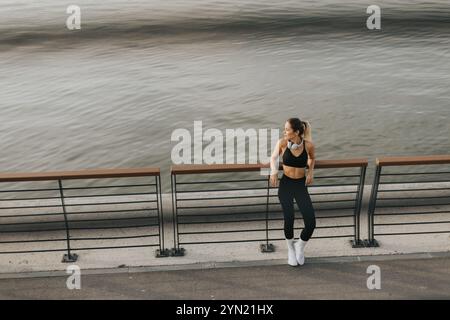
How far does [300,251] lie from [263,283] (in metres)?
0.61

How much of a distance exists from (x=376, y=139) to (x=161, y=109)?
517 centimetres

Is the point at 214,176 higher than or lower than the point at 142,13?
lower

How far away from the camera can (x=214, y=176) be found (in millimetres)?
11992

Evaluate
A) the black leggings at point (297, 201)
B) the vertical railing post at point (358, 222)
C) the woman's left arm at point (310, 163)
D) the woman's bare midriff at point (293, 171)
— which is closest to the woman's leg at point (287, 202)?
the black leggings at point (297, 201)

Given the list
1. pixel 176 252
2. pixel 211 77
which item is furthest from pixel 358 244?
pixel 211 77

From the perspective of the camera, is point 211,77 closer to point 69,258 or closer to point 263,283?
point 69,258

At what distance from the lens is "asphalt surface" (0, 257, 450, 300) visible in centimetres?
690

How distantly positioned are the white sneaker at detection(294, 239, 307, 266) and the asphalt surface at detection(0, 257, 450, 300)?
0.32 ft

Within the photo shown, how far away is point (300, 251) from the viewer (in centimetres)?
741

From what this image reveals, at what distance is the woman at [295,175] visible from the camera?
7.23 m

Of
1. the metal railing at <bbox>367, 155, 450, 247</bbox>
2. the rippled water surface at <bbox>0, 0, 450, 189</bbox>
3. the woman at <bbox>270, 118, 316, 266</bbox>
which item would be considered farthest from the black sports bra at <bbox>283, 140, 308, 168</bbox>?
the rippled water surface at <bbox>0, 0, 450, 189</bbox>

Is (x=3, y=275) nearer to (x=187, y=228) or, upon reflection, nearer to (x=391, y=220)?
(x=187, y=228)

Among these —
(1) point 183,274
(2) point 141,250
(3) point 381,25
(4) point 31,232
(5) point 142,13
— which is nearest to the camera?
(1) point 183,274
